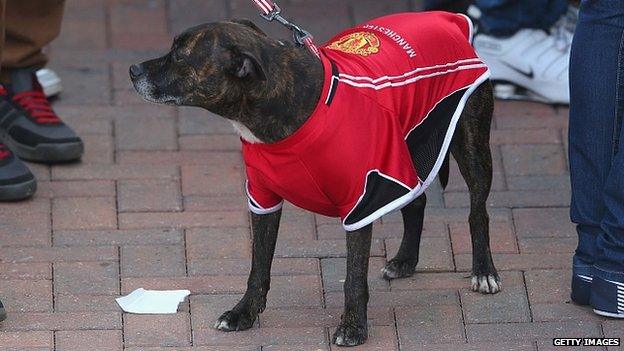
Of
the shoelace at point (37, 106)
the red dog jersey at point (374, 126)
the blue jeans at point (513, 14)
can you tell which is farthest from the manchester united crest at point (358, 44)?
the blue jeans at point (513, 14)

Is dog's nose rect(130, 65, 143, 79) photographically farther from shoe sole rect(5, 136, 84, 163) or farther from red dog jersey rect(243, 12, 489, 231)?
shoe sole rect(5, 136, 84, 163)

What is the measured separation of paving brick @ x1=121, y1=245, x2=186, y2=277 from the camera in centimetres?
461

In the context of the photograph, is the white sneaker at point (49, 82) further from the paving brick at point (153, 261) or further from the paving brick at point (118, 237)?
the paving brick at point (153, 261)

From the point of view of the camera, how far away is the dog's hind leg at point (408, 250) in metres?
4.59

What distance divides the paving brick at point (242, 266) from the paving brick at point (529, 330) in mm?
657

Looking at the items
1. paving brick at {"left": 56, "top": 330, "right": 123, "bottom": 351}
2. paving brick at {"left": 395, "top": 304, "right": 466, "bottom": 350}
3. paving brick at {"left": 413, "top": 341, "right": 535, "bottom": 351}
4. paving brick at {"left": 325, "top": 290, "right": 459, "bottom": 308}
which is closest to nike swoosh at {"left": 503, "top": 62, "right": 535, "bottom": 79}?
paving brick at {"left": 325, "top": 290, "right": 459, "bottom": 308}

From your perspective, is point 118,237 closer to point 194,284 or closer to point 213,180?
point 194,284

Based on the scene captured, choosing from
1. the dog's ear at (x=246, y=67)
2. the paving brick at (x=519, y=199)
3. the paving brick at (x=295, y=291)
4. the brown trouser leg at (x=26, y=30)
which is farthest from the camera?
the brown trouser leg at (x=26, y=30)

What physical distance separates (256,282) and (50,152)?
4.74 feet

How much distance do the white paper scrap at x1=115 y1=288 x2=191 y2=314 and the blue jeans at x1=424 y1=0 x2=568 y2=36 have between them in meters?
2.30

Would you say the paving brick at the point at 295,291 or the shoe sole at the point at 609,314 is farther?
the paving brick at the point at 295,291

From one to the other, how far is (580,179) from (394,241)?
2.57 ft

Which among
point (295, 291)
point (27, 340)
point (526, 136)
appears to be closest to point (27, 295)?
point (27, 340)

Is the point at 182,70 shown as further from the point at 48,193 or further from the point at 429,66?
the point at 48,193
